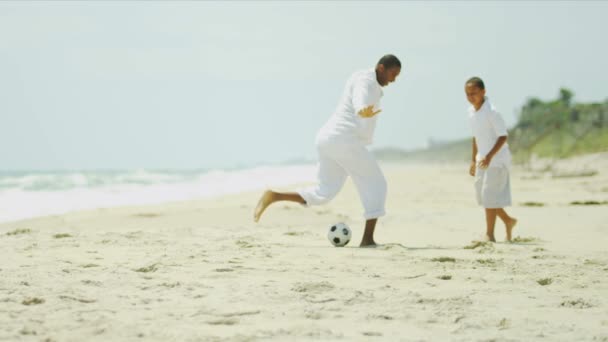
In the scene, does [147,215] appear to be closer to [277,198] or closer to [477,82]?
[277,198]

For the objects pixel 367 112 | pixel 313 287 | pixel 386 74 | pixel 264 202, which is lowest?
pixel 313 287

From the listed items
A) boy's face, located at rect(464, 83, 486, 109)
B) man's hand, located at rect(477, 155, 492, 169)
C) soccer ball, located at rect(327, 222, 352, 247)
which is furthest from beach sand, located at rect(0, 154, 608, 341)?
boy's face, located at rect(464, 83, 486, 109)

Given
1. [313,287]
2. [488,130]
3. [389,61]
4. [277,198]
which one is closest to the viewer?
[313,287]

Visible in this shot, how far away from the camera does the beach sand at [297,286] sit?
353 cm

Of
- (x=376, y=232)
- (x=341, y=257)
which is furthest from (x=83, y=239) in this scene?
(x=376, y=232)

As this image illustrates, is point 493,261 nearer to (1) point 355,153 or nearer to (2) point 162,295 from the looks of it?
(1) point 355,153

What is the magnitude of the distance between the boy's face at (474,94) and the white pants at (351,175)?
1293mm

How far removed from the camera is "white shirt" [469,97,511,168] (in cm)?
718

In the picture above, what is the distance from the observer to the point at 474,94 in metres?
7.20

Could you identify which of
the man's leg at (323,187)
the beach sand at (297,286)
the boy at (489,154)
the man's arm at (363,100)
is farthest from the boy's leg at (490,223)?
the man's arm at (363,100)

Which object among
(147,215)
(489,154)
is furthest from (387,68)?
(147,215)

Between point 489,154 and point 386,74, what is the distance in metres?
1.43

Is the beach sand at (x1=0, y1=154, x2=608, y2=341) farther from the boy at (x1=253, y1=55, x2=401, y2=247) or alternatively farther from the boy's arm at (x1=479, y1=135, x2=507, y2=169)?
the boy's arm at (x1=479, y1=135, x2=507, y2=169)

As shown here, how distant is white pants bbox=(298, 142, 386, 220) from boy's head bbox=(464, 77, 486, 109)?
1.29 m
